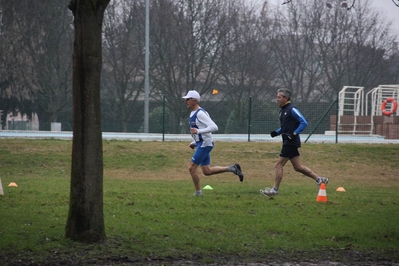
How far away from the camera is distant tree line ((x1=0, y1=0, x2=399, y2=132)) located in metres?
44.3

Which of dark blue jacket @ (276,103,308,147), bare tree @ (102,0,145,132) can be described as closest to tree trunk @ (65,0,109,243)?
dark blue jacket @ (276,103,308,147)

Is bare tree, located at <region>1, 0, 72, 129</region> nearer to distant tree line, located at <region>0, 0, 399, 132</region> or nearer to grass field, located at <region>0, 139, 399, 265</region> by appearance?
distant tree line, located at <region>0, 0, 399, 132</region>

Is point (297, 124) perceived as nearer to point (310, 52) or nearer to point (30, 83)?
point (30, 83)

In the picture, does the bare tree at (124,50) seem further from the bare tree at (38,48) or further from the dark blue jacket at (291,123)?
the dark blue jacket at (291,123)

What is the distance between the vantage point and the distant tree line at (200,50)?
4431cm

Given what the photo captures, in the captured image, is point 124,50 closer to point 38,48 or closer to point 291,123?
point 38,48

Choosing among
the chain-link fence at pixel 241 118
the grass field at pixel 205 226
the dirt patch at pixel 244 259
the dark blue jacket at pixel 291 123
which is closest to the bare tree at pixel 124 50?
the chain-link fence at pixel 241 118

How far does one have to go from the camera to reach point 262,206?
11.7m

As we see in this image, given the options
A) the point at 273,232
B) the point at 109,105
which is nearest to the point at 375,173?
the point at 273,232

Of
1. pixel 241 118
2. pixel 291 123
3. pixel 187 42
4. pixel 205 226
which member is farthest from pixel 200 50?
pixel 205 226

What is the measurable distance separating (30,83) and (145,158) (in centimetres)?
2307

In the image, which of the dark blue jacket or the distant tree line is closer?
the dark blue jacket

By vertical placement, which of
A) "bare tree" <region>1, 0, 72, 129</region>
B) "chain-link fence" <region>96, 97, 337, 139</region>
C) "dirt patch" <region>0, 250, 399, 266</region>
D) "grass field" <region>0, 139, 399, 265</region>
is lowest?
"dirt patch" <region>0, 250, 399, 266</region>

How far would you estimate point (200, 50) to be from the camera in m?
45.7
